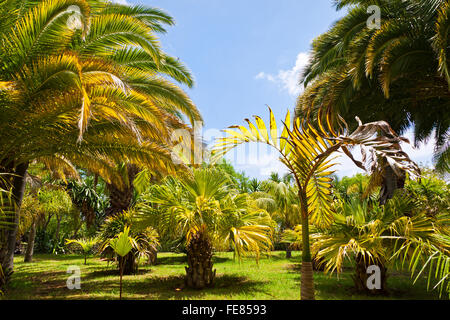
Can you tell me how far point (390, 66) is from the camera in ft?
22.1

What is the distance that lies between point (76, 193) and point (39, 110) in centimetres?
1739

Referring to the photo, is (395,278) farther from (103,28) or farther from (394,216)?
(103,28)

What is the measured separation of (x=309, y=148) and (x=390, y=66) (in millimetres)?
4572

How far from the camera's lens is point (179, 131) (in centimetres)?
Answer: 614

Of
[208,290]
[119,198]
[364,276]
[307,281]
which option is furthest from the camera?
[119,198]

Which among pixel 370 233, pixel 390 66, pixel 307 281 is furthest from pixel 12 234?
pixel 390 66

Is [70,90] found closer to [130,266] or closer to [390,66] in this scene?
[390,66]

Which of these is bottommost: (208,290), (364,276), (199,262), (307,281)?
(208,290)

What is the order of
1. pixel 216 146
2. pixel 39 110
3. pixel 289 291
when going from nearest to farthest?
pixel 216 146
pixel 39 110
pixel 289 291

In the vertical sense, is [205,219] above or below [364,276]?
above

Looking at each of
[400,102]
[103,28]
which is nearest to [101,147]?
[103,28]

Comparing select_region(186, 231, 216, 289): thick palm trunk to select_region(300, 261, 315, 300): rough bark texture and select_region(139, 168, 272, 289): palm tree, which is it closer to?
select_region(139, 168, 272, 289): palm tree

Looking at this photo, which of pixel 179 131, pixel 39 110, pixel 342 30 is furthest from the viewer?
pixel 342 30

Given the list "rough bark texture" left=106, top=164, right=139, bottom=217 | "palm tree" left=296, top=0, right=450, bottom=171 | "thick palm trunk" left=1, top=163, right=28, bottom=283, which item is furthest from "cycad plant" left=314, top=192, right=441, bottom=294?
"rough bark texture" left=106, top=164, right=139, bottom=217
